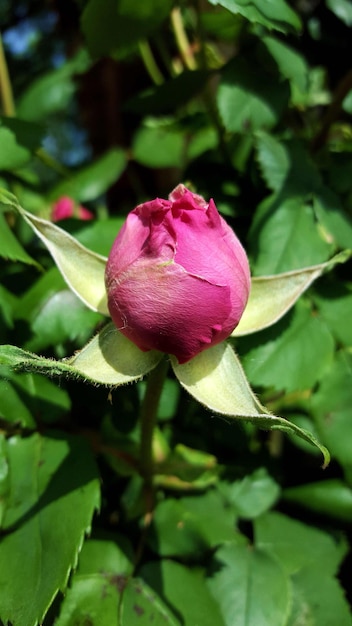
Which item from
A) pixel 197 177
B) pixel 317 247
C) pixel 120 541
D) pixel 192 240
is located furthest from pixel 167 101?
pixel 120 541

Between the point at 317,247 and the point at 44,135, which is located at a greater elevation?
the point at 44,135

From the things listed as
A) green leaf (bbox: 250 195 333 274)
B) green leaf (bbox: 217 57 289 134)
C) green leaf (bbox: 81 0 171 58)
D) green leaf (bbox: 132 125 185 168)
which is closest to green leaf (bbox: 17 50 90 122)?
green leaf (bbox: 132 125 185 168)

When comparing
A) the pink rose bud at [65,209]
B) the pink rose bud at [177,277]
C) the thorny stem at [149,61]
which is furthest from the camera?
the thorny stem at [149,61]

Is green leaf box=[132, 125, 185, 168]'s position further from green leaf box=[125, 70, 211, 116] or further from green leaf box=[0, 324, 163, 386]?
green leaf box=[0, 324, 163, 386]

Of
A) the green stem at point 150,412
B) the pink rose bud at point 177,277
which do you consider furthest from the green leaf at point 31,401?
the pink rose bud at point 177,277

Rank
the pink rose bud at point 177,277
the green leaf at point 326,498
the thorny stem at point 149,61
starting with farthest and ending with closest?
the thorny stem at point 149,61 < the green leaf at point 326,498 < the pink rose bud at point 177,277

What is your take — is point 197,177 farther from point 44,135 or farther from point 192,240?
point 192,240

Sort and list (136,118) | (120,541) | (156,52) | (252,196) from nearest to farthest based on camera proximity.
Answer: (120,541), (252,196), (156,52), (136,118)

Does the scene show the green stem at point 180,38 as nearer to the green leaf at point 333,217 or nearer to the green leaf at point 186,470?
the green leaf at point 333,217
